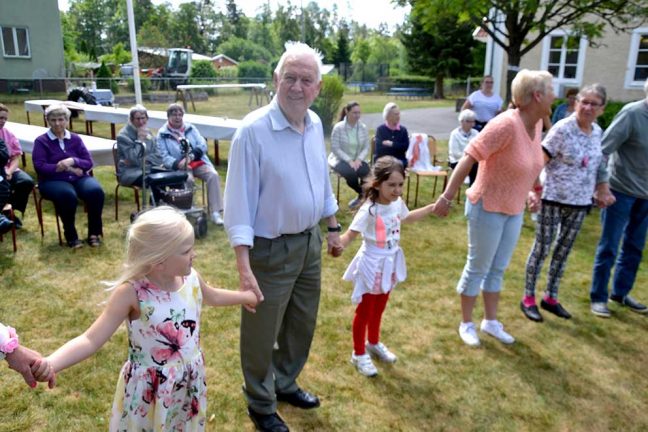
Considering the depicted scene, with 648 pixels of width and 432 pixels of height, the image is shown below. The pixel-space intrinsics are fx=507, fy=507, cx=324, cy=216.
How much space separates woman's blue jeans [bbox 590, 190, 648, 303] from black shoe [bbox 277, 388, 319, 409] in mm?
2606

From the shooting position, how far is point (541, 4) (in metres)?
7.92

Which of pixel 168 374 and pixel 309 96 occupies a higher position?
pixel 309 96

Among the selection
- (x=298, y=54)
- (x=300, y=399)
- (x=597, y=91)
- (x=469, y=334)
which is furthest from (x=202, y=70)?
(x=298, y=54)

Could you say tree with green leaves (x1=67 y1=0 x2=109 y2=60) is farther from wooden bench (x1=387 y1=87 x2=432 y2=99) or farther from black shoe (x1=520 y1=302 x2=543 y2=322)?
black shoe (x1=520 y1=302 x2=543 y2=322)

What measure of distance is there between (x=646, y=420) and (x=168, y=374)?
2632 mm

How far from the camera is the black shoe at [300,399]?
112 inches

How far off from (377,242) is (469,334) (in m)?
1.13

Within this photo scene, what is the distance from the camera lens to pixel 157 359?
1881 mm

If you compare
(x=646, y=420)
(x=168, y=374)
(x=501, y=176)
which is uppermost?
(x=501, y=176)

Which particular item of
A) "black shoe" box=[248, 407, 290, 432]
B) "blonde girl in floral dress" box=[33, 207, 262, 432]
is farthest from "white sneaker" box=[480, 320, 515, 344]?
"blonde girl in floral dress" box=[33, 207, 262, 432]

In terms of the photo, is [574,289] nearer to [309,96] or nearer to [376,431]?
[376,431]

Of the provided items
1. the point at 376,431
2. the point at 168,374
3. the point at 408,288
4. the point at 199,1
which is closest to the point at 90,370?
the point at 168,374

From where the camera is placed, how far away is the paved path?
50.6 feet

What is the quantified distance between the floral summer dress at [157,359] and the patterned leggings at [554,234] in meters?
2.85
